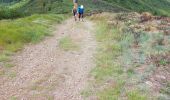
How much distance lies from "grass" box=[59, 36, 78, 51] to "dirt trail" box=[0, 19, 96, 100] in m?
0.48

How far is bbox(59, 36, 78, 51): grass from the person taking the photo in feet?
83.4

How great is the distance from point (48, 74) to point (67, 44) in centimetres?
868

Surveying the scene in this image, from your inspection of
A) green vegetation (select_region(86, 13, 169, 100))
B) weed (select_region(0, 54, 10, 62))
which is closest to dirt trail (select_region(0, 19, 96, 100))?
weed (select_region(0, 54, 10, 62))

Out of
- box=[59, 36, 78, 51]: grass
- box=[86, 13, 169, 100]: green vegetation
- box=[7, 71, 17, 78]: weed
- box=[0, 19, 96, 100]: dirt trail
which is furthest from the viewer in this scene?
box=[59, 36, 78, 51]: grass

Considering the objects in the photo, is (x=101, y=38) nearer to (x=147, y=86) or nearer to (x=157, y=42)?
(x=157, y=42)

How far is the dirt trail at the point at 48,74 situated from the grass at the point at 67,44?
1.57ft

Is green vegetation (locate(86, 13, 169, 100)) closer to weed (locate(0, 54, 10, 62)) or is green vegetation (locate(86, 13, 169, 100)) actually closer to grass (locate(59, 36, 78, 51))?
grass (locate(59, 36, 78, 51))

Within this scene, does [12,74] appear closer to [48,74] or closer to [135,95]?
[48,74]

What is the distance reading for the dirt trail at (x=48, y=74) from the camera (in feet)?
51.1

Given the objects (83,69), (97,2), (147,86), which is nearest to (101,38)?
(83,69)

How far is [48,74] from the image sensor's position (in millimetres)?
18469

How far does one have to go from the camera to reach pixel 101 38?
98.5 ft

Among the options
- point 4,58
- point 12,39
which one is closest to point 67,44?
point 12,39

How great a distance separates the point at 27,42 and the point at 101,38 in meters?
5.83
